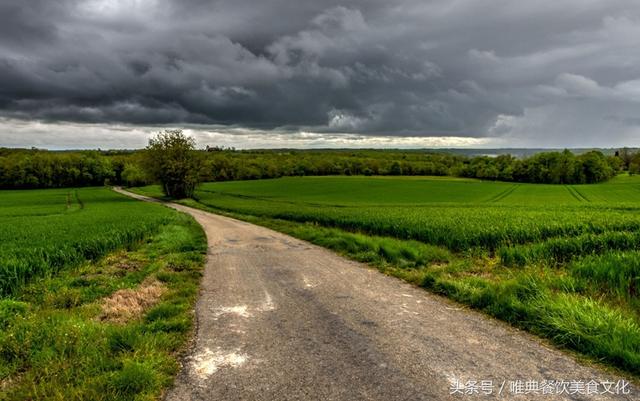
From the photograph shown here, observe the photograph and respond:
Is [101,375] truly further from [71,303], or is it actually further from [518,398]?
[518,398]

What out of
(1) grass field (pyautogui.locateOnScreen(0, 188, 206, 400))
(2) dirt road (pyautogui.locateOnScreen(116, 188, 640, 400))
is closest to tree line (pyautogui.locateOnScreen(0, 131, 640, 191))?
(1) grass field (pyautogui.locateOnScreen(0, 188, 206, 400))

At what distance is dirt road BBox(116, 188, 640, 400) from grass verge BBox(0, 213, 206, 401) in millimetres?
466

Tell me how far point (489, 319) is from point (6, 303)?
387 inches

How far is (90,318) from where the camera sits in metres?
7.05

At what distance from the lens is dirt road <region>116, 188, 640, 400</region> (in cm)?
449

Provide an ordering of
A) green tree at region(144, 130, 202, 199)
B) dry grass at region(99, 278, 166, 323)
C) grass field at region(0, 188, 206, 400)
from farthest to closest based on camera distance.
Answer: green tree at region(144, 130, 202, 199), dry grass at region(99, 278, 166, 323), grass field at region(0, 188, 206, 400)

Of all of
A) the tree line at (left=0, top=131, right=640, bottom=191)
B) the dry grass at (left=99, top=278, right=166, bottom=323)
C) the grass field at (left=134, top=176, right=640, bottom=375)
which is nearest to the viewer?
the grass field at (left=134, top=176, right=640, bottom=375)

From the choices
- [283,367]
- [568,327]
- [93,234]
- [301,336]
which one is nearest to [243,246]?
[93,234]

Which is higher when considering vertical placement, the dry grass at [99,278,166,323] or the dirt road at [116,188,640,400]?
the dirt road at [116,188,640,400]

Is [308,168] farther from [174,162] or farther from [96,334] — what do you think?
[96,334]

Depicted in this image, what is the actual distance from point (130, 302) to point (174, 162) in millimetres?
59391

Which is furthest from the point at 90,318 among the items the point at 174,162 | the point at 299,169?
the point at 299,169

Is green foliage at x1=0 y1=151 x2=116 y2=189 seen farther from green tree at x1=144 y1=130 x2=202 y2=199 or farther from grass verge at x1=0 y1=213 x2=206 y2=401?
grass verge at x1=0 y1=213 x2=206 y2=401

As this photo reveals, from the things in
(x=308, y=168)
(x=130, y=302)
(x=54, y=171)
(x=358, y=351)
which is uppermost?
(x=308, y=168)
